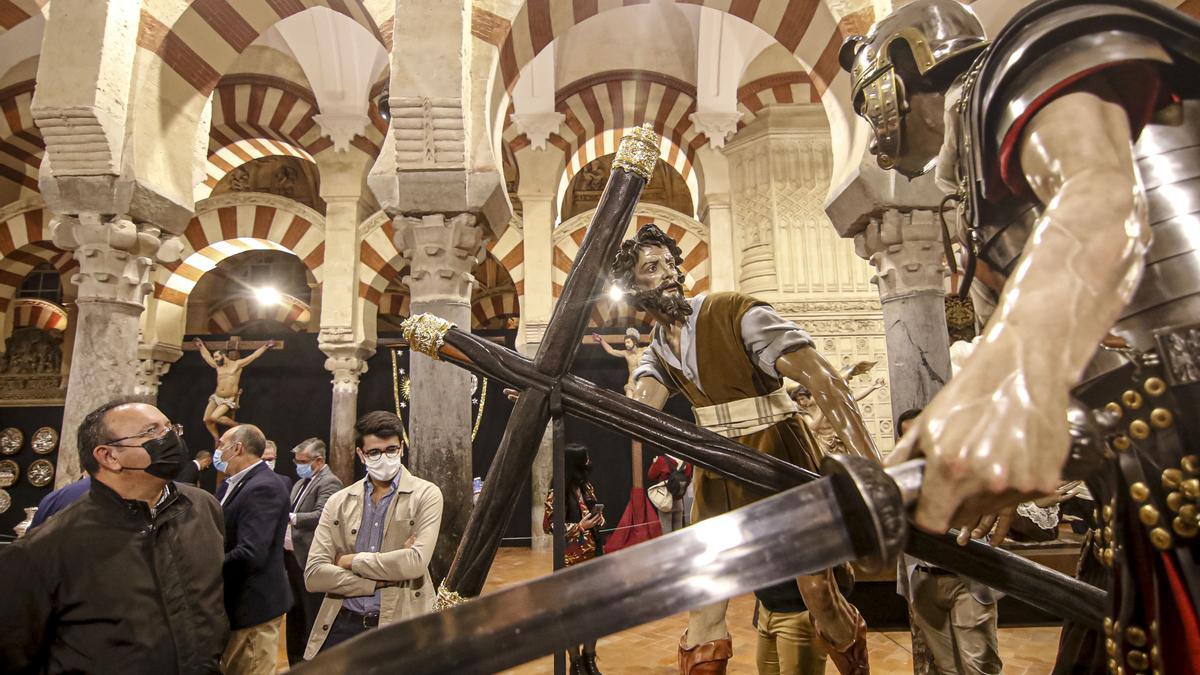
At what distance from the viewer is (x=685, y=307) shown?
2.09 m

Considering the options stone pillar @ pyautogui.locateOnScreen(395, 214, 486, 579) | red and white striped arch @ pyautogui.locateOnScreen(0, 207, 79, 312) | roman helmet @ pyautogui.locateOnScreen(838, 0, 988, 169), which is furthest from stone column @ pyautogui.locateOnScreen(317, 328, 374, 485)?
roman helmet @ pyautogui.locateOnScreen(838, 0, 988, 169)

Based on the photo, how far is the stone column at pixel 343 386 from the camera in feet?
29.3

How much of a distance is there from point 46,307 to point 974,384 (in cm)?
1553

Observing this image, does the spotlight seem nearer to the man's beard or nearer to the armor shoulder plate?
the man's beard

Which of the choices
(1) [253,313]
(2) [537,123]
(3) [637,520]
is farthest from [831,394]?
(1) [253,313]

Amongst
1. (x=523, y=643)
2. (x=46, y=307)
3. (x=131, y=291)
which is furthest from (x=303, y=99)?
(x=523, y=643)

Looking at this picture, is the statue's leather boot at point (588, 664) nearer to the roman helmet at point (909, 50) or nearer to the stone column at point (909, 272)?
the roman helmet at point (909, 50)

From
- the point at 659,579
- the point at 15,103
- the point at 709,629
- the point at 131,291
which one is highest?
the point at 15,103

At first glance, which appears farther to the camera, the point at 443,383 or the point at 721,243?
the point at 721,243

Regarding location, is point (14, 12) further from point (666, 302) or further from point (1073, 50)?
point (1073, 50)

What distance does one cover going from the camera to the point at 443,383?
12.7 ft

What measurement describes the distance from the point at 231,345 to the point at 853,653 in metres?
11.1

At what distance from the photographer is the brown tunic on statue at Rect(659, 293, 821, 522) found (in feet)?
6.47

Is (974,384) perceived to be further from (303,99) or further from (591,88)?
(303,99)
